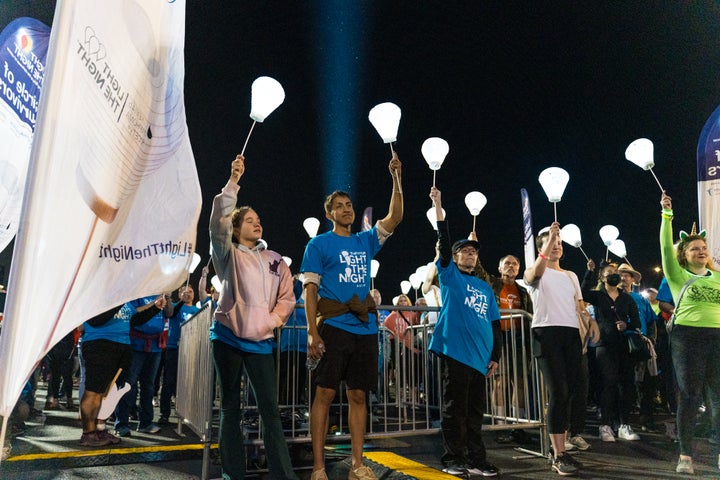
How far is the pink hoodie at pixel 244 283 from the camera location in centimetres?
387

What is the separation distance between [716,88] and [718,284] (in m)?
18.4

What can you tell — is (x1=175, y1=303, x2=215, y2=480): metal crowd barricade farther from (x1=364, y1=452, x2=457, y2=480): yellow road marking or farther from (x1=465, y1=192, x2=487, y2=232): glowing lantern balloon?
(x1=465, y1=192, x2=487, y2=232): glowing lantern balloon

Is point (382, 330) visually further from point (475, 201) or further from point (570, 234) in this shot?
point (570, 234)

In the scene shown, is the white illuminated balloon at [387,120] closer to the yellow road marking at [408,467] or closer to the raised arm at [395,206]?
the raised arm at [395,206]

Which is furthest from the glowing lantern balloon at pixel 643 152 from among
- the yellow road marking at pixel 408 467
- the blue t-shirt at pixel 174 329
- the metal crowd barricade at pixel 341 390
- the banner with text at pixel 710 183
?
the blue t-shirt at pixel 174 329

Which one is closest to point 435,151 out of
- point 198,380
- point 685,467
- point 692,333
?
point 692,333

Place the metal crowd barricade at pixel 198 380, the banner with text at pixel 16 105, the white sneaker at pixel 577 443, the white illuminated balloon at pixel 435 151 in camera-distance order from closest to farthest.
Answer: the banner with text at pixel 16 105 → the metal crowd barricade at pixel 198 380 → the white illuminated balloon at pixel 435 151 → the white sneaker at pixel 577 443

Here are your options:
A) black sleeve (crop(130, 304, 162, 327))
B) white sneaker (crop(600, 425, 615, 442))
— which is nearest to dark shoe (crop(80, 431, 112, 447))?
black sleeve (crop(130, 304, 162, 327))

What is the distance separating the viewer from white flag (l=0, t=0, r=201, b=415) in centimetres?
157

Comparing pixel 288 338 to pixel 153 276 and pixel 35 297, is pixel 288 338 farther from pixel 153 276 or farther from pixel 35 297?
pixel 35 297

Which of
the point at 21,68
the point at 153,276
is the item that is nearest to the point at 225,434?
the point at 153,276

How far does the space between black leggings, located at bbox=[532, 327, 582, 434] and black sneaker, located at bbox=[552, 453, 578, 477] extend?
22 centimetres

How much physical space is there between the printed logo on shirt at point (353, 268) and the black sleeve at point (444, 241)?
84cm

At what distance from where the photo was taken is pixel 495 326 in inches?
205
